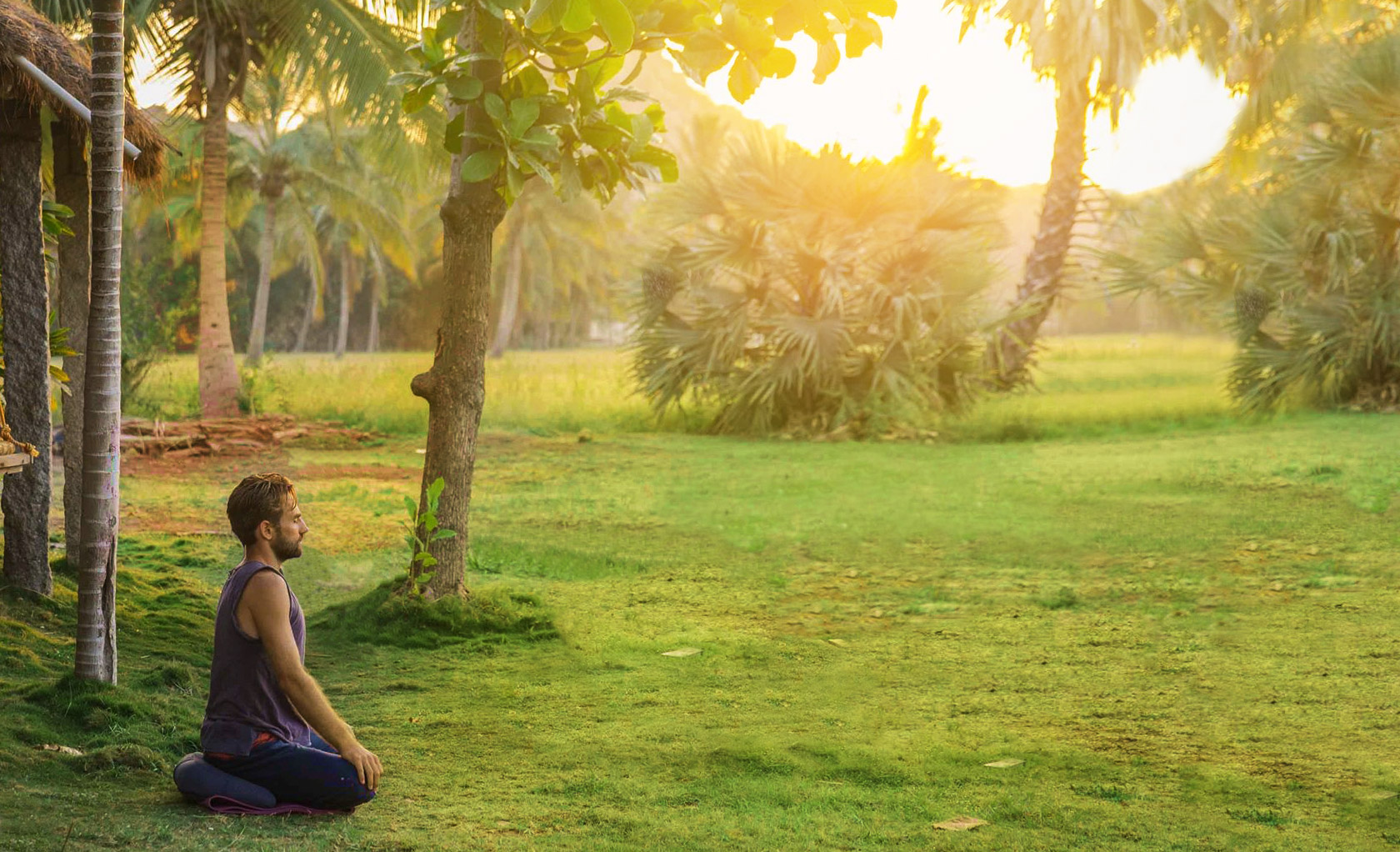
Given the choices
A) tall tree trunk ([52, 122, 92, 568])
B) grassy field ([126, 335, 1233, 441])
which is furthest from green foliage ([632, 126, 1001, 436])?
tall tree trunk ([52, 122, 92, 568])

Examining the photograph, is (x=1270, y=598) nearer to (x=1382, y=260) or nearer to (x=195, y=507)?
(x=195, y=507)

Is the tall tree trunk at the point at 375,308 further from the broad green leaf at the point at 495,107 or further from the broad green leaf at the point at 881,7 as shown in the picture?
the broad green leaf at the point at 881,7

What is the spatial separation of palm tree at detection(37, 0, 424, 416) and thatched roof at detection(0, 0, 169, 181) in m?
9.15

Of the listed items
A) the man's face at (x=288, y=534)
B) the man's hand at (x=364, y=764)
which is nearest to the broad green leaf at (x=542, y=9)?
the man's face at (x=288, y=534)

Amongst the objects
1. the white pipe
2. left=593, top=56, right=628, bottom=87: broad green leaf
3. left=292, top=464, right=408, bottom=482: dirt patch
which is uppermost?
left=593, top=56, right=628, bottom=87: broad green leaf

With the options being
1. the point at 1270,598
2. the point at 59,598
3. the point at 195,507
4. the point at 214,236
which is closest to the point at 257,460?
the point at 195,507

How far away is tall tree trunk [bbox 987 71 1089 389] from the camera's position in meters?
21.1

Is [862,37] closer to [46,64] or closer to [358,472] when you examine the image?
[46,64]

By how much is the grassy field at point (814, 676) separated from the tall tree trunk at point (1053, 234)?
9.03m

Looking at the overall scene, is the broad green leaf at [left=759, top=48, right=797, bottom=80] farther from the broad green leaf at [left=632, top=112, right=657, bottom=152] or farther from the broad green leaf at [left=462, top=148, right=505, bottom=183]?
the broad green leaf at [left=462, top=148, right=505, bottom=183]

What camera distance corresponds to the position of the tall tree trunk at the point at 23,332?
→ 20.6ft

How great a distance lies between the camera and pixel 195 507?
1111 cm

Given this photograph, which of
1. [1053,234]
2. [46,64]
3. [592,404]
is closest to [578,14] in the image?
[46,64]

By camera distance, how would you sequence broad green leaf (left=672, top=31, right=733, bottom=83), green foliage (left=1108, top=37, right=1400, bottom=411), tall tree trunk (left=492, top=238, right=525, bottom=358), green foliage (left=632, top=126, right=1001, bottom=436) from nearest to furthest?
1. broad green leaf (left=672, top=31, right=733, bottom=83)
2. green foliage (left=632, top=126, right=1001, bottom=436)
3. green foliage (left=1108, top=37, right=1400, bottom=411)
4. tall tree trunk (left=492, top=238, right=525, bottom=358)
